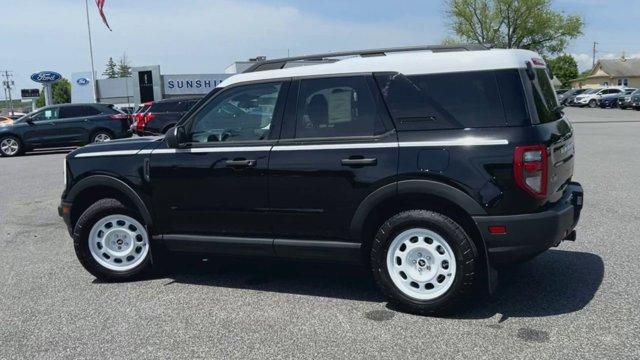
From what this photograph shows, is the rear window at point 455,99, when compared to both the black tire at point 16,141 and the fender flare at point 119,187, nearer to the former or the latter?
the fender flare at point 119,187

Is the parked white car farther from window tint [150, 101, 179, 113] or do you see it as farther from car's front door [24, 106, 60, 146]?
car's front door [24, 106, 60, 146]

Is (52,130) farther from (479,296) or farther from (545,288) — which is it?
(545,288)

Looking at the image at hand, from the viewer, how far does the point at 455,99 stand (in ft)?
13.8

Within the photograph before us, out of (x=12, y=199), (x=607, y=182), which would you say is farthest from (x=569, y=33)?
(x=12, y=199)

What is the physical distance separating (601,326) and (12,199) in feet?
31.1

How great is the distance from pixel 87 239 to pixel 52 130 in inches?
604

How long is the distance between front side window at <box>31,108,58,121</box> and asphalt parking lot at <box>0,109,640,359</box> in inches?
546

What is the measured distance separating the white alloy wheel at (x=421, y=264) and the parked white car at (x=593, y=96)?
5026 cm

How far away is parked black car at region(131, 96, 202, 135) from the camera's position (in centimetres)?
1836

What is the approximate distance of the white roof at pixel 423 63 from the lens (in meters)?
4.15

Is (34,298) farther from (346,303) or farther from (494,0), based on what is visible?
(494,0)

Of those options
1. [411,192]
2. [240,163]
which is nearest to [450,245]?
[411,192]

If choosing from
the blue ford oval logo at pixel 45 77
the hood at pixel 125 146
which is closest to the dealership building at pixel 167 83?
the blue ford oval logo at pixel 45 77

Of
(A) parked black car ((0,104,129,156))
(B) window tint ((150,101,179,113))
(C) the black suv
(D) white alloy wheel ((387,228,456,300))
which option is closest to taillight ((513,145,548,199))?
(C) the black suv
